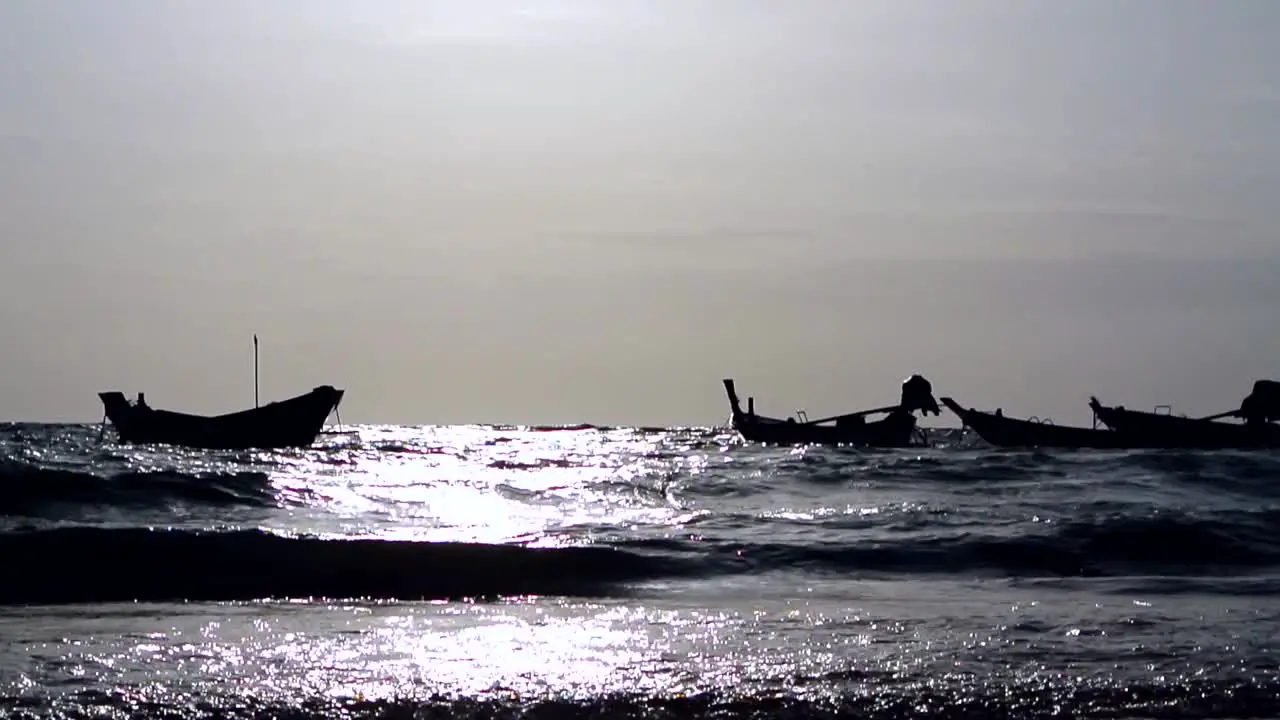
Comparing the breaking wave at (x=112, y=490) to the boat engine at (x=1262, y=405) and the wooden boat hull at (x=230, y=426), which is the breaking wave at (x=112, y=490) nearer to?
the wooden boat hull at (x=230, y=426)

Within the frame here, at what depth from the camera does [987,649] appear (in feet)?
24.7

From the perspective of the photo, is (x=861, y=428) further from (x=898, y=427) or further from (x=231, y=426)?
(x=231, y=426)

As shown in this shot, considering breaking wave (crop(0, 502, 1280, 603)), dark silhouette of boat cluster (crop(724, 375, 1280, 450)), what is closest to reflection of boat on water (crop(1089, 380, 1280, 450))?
dark silhouette of boat cluster (crop(724, 375, 1280, 450))

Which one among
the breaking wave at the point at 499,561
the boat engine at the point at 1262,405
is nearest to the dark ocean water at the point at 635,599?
the breaking wave at the point at 499,561

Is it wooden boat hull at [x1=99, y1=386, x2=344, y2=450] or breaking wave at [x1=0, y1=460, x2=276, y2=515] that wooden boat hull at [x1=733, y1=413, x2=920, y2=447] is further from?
breaking wave at [x1=0, y1=460, x2=276, y2=515]

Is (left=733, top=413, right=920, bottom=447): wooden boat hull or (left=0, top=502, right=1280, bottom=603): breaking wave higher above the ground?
(left=733, top=413, right=920, bottom=447): wooden boat hull

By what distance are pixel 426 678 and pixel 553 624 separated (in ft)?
7.85

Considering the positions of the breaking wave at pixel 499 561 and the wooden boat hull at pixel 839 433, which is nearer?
the breaking wave at pixel 499 561

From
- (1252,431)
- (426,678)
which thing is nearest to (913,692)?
(426,678)

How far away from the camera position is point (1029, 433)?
4316 cm

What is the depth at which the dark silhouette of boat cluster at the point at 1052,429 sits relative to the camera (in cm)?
3816

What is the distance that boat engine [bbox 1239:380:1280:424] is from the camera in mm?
37875

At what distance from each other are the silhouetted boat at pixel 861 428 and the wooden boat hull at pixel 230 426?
1631 cm

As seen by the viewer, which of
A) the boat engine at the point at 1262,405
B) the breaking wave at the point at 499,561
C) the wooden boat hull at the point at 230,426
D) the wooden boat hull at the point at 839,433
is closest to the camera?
the breaking wave at the point at 499,561
